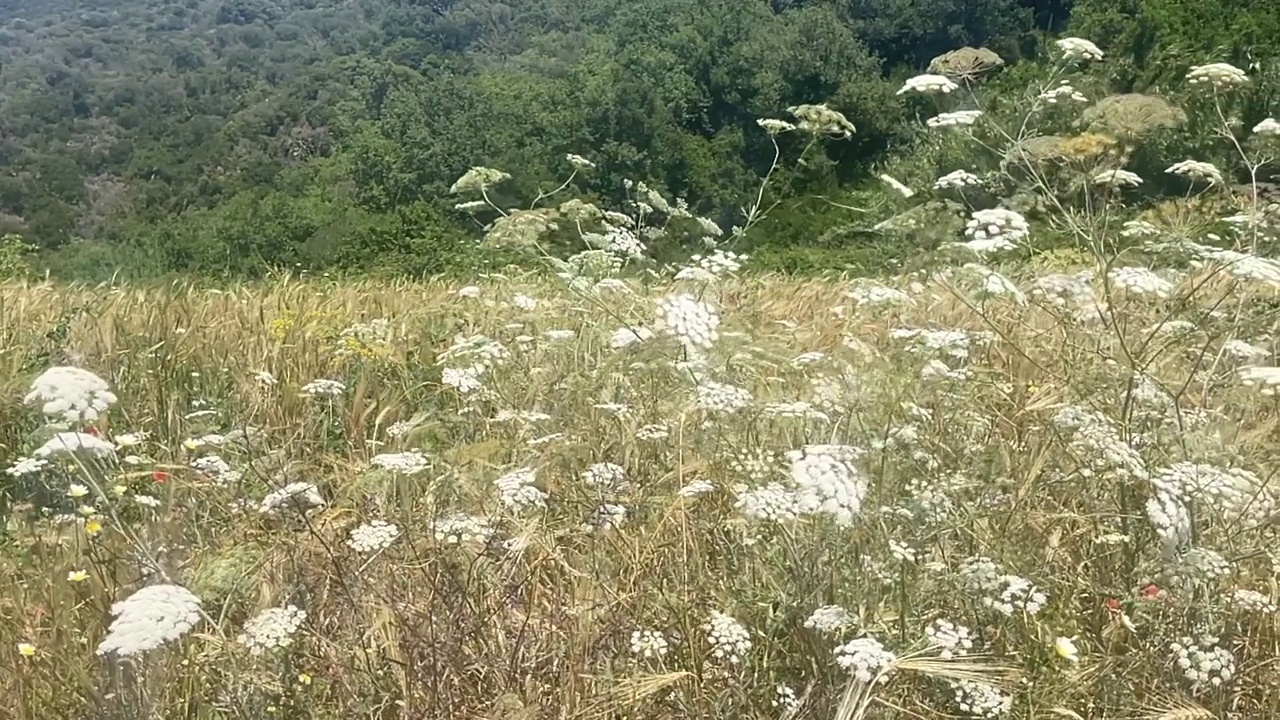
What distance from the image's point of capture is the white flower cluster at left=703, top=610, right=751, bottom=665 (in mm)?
1395

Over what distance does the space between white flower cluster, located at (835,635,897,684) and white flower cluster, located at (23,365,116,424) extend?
110cm

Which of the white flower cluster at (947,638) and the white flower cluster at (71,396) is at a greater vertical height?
the white flower cluster at (71,396)

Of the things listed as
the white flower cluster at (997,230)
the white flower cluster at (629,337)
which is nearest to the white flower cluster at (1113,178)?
the white flower cluster at (997,230)

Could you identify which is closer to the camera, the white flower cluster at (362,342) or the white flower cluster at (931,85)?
the white flower cluster at (931,85)

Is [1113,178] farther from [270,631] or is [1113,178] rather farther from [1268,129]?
[270,631]

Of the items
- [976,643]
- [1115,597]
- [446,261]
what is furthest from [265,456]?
[446,261]

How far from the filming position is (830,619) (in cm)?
135

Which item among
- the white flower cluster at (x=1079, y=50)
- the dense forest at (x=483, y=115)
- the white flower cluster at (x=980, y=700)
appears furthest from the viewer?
the dense forest at (x=483, y=115)

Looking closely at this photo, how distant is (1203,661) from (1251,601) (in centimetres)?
24

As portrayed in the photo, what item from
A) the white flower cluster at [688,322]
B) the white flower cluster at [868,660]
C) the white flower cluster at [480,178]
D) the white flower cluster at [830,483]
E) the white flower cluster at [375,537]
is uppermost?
the white flower cluster at [688,322]

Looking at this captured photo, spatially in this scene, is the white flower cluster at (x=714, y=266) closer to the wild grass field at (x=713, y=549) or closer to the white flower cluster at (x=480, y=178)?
the wild grass field at (x=713, y=549)

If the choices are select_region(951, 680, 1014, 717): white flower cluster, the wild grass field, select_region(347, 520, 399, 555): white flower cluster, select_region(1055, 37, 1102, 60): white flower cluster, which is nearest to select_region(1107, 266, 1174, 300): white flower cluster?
the wild grass field

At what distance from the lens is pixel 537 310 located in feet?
9.95

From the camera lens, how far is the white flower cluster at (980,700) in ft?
4.42
